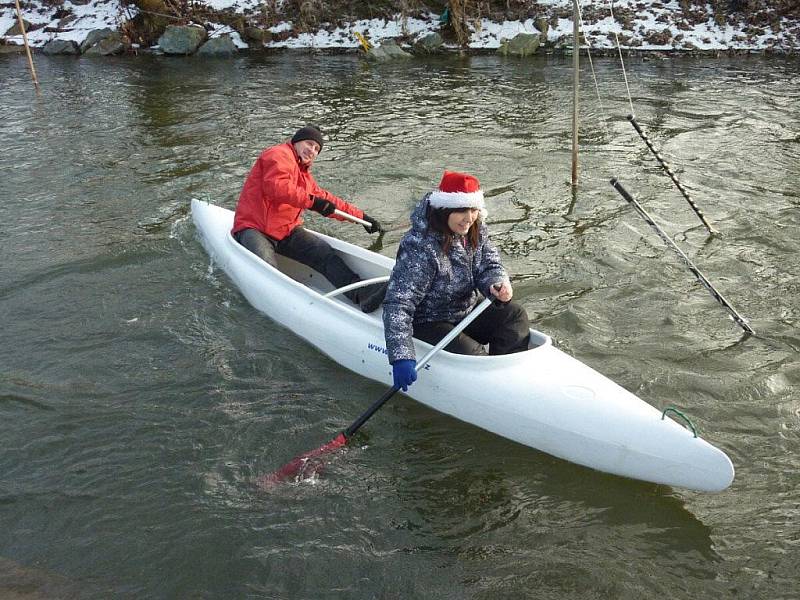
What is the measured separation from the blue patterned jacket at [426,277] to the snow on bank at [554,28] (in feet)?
41.9

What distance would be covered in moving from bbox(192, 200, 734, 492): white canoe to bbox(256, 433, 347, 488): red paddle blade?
31.1 inches

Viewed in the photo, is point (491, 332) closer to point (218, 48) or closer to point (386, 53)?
point (386, 53)

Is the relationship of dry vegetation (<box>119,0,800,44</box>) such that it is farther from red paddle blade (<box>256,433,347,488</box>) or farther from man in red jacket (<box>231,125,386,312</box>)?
red paddle blade (<box>256,433,347,488</box>)

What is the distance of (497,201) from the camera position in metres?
10.0

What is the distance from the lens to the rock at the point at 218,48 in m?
19.3

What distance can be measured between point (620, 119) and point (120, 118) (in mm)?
8793

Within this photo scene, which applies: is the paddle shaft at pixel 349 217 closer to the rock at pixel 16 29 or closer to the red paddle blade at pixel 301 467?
the red paddle blade at pixel 301 467

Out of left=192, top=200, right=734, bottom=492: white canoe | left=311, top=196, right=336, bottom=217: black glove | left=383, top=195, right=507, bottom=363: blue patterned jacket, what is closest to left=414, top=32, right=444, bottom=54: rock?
left=311, top=196, right=336, bottom=217: black glove

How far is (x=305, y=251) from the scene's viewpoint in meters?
7.31

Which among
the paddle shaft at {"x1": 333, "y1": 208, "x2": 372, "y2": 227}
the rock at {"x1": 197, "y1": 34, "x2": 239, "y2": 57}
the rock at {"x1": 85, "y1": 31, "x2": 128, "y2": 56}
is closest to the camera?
the paddle shaft at {"x1": 333, "y1": 208, "x2": 372, "y2": 227}

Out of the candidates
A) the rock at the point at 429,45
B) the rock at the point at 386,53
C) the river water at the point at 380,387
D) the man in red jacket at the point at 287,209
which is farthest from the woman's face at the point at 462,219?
the rock at the point at 429,45

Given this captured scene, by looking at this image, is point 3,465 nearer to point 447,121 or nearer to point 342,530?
point 342,530

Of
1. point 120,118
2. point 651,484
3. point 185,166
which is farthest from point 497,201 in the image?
point 120,118

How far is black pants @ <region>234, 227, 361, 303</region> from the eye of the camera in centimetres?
711
